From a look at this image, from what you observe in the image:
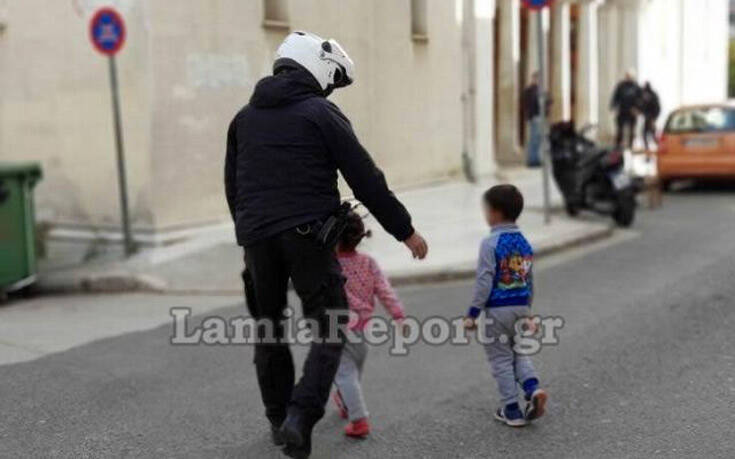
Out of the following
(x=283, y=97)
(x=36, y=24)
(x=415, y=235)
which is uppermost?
(x=36, y=24)

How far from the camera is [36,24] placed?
11.5 meters

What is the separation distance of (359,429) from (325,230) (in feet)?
3.70

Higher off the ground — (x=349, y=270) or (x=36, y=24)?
(x=36, y=24)

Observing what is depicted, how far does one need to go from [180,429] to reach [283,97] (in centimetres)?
180

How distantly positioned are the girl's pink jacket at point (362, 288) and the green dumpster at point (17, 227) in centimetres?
532

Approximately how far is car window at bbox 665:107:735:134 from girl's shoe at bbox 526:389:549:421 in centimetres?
1221

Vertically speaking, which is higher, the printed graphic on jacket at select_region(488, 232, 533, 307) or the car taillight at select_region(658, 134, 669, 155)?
the printed graphic on jacket at select_region(488, 232, 533, 307)

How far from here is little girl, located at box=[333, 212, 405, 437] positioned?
4.89m

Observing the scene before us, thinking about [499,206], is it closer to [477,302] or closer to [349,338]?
[477,302]

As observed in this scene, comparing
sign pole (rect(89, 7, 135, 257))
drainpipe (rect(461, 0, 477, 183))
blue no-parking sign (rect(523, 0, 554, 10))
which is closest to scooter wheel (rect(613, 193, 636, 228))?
blue no-parking sign (rect(523, 0, 554, 10))

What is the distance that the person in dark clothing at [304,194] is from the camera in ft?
14.2

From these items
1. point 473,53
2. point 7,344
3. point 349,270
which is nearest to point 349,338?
point 349,270

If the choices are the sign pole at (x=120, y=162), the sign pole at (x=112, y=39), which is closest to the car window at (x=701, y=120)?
the sign pole at (x=120, y=162)

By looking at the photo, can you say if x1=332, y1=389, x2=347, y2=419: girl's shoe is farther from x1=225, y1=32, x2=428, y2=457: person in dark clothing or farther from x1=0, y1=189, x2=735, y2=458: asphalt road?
x1=225, y1=32, x2=428, y2=457: person in dark clothing
